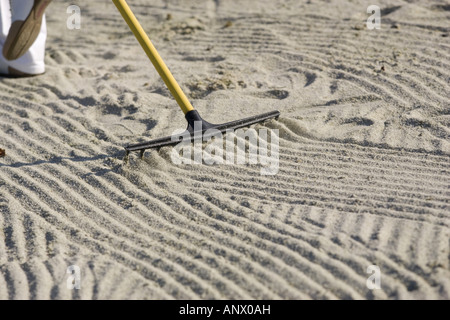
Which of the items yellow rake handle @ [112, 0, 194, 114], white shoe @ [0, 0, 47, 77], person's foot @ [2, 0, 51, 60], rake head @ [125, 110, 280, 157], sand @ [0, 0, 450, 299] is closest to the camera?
sand @ [0, 0, 450, 299]

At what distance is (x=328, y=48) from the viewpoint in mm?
5820

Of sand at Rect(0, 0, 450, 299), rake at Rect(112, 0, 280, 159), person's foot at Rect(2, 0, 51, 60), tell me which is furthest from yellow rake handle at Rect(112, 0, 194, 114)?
person's foot at Rect(2, 0, 51, 60)

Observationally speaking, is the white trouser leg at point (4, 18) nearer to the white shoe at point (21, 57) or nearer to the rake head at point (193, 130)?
the white shoe at point (21, 57)

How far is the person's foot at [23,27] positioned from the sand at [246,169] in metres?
0.34

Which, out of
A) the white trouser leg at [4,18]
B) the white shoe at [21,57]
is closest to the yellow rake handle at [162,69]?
the white shoe at [21,57]

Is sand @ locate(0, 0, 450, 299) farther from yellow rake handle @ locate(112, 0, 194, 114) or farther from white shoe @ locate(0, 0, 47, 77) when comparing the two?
yellow rake handle @ locate(112, 0, 194, 114)

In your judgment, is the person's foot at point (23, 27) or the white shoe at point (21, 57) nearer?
the person's foot at point (23, 27)

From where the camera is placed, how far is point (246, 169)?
4.16m

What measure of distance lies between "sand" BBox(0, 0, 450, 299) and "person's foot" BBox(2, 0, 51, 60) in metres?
0.34

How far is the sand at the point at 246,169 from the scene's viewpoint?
3.20 m

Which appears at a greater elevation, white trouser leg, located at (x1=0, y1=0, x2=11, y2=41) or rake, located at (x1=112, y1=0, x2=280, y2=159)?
white trouser leg, located at (x1=0, y1=0, x2=11, y2=41)

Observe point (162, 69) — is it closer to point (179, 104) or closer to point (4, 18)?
point (179, 104)

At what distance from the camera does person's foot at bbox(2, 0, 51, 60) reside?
5387 millimetres

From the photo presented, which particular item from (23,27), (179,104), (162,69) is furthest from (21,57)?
(179,104)
